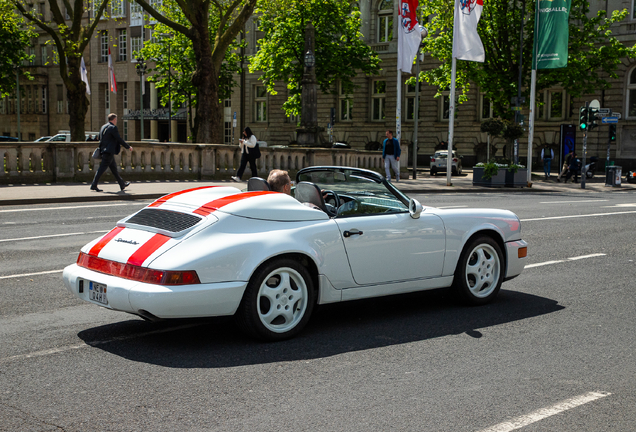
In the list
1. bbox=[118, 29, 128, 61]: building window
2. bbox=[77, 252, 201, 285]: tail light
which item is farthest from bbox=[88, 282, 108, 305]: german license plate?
bbox=[118, 29, 128, 61]: building window

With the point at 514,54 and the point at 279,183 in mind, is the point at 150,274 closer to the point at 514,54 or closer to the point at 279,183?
the point at 279,183

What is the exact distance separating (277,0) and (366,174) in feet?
84.2

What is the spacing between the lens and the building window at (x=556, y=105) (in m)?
47.2

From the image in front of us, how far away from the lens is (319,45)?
45.9m

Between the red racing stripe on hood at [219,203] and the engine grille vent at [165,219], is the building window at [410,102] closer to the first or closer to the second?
the red racing stripe on hood at [219,203]

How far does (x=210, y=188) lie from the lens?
618 centimetres

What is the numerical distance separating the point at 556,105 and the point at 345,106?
16488 millimetres

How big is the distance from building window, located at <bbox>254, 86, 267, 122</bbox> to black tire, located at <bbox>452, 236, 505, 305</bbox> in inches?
2229

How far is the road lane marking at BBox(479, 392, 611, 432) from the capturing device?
3.94 metres

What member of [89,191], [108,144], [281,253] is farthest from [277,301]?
[89,191]

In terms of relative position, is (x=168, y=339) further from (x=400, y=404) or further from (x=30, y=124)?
(x=30, y=124)

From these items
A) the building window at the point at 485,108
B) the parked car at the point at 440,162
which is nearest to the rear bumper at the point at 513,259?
the parked car at the point at 440,162

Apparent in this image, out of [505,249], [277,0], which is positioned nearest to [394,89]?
[277,0]

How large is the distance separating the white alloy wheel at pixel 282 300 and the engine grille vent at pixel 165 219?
70cm
